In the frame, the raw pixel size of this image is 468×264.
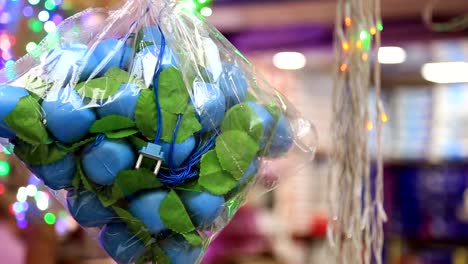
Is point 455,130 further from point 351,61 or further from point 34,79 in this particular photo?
point 34,79

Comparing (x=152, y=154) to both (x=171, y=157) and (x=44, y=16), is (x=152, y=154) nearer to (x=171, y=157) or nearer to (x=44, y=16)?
(x=171, y=157)

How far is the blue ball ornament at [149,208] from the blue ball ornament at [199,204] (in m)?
0.02

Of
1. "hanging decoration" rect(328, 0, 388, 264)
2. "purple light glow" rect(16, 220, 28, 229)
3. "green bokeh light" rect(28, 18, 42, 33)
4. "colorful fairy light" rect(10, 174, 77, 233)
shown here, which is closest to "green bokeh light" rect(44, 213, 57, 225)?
"colorful fairy light" rect(10, 174, 77, 233)

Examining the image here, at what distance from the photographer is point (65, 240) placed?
7.21 feet

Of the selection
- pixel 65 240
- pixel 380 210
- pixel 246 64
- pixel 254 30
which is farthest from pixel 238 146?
pixel 254 30

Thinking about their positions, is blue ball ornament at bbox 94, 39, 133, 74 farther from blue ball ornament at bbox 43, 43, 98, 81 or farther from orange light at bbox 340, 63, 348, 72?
orange light at bbox 340, 63, 348, 72

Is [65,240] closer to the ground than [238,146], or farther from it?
closer to the ground

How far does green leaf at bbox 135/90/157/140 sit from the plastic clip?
0.04 ft

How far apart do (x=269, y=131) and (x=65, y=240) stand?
1.67 meters

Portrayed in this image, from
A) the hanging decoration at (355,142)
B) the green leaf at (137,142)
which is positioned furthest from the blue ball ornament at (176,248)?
the hanging decoration at (355,142)

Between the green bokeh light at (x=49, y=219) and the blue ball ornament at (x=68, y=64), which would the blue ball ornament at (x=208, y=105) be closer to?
the blue ball ornament at (x=68, y=64)

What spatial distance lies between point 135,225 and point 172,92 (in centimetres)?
14

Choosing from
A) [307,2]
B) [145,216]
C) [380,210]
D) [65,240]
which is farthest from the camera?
[307,2]

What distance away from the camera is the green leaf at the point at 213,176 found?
647 mm
